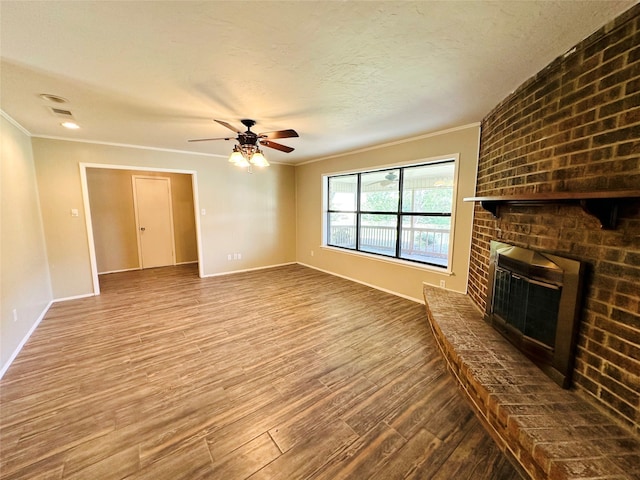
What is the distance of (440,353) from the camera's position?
2.49 m

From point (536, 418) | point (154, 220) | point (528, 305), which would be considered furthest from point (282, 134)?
point (154, 220)

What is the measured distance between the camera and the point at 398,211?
4.09 m

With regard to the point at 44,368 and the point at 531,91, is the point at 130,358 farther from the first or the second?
the point at 531,91

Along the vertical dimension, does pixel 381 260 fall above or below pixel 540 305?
below

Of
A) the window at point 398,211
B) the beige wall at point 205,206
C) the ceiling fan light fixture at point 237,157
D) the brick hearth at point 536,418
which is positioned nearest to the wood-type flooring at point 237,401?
the brick hearth at point 536,418

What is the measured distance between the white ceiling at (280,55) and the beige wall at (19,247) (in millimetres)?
569

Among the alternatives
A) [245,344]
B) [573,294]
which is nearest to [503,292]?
[573,294]

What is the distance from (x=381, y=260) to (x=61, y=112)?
4.45 meters

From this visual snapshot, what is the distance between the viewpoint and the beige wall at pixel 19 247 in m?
2.43

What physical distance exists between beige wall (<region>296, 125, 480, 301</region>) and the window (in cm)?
18

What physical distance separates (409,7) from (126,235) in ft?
21.7

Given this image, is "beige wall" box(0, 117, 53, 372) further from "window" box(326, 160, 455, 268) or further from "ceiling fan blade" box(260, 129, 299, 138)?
"window" box(326, 160, 455, 268)

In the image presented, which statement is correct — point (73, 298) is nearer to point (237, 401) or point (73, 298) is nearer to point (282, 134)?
point (237, 401)

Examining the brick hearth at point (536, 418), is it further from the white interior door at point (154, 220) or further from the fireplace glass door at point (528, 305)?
the white interior door at point (154, 220)
